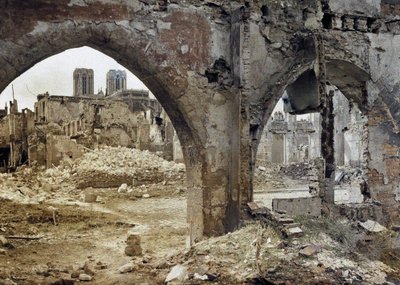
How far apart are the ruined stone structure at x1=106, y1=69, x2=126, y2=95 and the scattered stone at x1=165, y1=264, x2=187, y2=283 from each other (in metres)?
70.0

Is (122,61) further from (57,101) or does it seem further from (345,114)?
(57,101)

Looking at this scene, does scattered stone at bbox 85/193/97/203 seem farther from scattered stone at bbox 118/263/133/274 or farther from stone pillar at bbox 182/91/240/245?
scattered stone at bbox 118/263/133/274

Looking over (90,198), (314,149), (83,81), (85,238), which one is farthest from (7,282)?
(83,81)

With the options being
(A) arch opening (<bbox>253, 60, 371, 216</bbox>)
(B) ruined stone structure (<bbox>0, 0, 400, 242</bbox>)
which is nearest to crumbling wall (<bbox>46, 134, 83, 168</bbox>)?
(A) arch opening (<bbox>253, 60, 371, 216</bbox>)

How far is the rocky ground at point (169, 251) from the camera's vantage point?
4.93m

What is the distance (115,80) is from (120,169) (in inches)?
2287

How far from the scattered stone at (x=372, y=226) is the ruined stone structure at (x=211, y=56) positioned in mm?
2132

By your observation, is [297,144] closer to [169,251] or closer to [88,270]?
[169,251]

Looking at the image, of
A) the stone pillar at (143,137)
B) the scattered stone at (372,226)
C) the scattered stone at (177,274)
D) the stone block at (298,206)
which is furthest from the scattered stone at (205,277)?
the stone pillar at (143,137)

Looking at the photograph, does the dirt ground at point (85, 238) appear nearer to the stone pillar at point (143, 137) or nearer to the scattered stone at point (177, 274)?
the scattered stone at point (177, 274)

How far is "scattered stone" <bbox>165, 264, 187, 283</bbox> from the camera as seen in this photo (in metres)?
4.86

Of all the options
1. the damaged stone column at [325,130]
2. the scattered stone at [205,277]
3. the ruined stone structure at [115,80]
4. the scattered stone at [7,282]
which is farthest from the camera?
the ruined stone structure at [115,80]

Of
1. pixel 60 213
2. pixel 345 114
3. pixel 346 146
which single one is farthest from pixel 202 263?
pixel 346 146

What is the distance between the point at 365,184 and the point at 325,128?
5.24 ft
